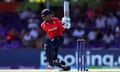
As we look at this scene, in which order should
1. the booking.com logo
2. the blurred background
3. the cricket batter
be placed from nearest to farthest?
the cricket batter → the booking.com logo → the blurred background

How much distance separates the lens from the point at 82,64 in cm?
1764

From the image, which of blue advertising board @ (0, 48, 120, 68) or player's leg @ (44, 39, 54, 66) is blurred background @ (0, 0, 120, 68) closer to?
blue advertising board @ (0, 48, 120, 68)

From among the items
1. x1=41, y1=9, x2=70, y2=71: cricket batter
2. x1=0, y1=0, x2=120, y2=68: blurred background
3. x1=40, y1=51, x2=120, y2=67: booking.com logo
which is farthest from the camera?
x1=0, y1=0, x2=120, y2=68: blurred background

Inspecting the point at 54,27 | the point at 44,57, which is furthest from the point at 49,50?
the point at 44,57

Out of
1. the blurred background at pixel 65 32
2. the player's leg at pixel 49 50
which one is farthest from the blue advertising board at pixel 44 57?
the player's leg at pixel 49 50

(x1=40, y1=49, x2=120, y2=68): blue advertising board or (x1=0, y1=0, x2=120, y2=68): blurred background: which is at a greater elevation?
(x1=0, y1=0, x2=120, y2=68): blurred background

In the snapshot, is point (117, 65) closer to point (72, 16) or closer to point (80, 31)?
point (80, 31)

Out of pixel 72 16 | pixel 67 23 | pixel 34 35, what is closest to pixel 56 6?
pixel 72 16

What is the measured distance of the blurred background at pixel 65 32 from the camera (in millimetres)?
24984

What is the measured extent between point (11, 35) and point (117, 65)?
5.50m

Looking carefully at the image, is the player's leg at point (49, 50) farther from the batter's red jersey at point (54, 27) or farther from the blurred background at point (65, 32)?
the blurred background at point (65, 32)

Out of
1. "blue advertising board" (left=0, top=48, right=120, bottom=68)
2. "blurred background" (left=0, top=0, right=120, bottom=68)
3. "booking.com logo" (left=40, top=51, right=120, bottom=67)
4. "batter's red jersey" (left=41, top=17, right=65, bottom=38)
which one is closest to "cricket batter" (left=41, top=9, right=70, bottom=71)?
"batter's red jersey" (left=41, top=17, right=65, bottom=38)

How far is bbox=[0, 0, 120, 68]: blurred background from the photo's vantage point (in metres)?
25.0

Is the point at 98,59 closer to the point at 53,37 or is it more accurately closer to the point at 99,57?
the point at 99,57
